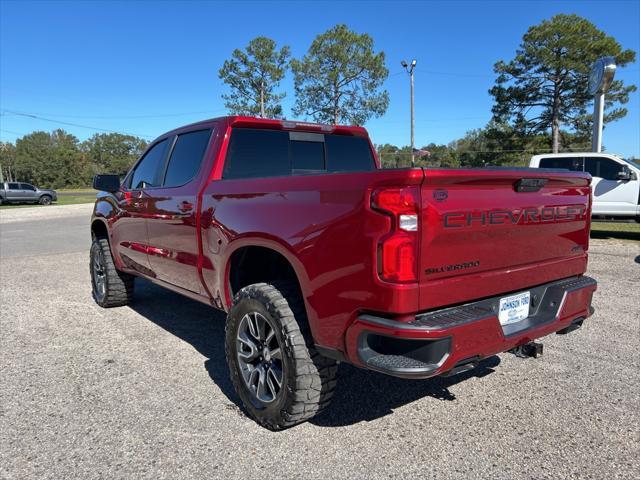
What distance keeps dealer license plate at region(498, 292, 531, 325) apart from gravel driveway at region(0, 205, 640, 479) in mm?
706

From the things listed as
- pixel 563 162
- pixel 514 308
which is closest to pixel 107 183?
pixel 514 308

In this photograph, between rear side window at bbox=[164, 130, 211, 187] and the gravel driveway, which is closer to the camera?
the gravel driveway

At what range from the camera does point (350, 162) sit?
14.5 ft

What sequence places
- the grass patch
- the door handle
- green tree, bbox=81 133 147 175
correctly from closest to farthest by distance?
the door handle
the grass patch
green tree, bbox=81 133 147 175

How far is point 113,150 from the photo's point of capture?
115 metres

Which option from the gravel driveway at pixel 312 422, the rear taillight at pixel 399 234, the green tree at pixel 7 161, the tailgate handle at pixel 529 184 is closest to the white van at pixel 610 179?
the gravel driveway at pixel 312 422

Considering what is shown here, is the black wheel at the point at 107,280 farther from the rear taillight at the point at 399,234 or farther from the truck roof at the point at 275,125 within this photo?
the rear taillight at the point at 399,234

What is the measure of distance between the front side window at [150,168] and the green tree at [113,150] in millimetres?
108544

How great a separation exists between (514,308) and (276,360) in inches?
57.0

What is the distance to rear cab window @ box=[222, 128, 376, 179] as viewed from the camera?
12.1 feet

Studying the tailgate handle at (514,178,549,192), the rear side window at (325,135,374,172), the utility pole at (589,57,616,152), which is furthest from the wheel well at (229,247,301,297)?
the utility pole at (589,57,616,152)

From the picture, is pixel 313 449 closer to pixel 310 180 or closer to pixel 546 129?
pixel 310 180

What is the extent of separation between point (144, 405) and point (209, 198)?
151 cm

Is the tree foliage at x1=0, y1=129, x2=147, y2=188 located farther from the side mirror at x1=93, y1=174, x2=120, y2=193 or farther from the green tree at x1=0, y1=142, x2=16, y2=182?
the side mirror at x1=93, y1=174, x2=120, y2=193
